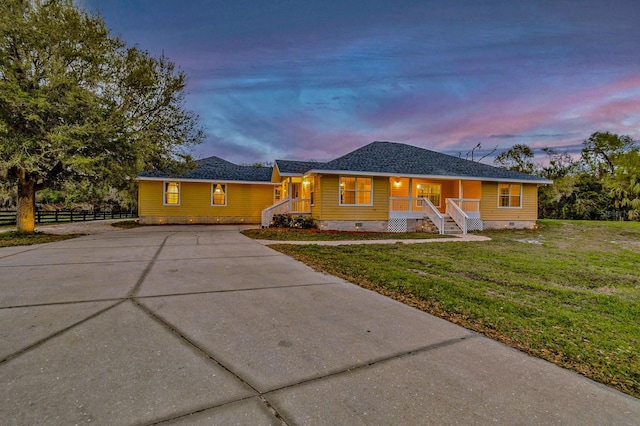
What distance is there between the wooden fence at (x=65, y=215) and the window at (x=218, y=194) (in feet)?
32.6

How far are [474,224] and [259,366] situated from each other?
631 inches

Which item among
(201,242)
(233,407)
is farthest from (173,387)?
(201,242)

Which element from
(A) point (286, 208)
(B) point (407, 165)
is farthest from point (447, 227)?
(A) point (286, 208)

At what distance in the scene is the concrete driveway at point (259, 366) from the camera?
71.7 inches

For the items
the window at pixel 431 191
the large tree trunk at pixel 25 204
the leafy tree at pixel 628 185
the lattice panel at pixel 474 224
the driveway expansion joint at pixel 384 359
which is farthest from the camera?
the leafy tree at pixel 628 185

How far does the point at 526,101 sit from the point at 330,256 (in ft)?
51.4

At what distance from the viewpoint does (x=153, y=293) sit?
426 cm

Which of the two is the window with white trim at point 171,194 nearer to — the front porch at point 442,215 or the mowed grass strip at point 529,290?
the mowed grass strip at point 529,290

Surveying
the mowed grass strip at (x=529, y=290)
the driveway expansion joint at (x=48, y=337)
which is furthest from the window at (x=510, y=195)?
the driveway expansion joint at (x=48, y=337)

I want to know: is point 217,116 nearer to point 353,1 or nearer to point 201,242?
point 353,1

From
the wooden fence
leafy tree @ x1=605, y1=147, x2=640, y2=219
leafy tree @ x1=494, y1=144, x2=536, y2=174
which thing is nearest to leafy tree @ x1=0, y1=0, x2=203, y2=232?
the wooden fence

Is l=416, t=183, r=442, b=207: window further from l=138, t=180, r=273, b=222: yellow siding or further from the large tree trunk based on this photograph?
the large tree trunk

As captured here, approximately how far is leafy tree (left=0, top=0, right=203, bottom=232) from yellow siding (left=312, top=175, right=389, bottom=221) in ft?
25.0

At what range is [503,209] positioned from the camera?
55.2 ft
